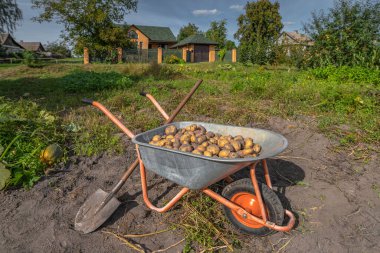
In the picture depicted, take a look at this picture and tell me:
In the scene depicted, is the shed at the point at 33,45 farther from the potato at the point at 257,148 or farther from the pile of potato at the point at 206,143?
the potato at the point at 257,148

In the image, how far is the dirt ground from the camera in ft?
6.10

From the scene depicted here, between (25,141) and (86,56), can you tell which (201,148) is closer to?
(25,141)

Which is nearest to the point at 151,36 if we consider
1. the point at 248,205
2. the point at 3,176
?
the point at 3,176

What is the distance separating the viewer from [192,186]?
5.84 ft

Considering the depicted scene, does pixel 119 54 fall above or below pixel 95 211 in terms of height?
above

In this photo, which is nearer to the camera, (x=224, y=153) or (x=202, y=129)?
(x=224, y=153)

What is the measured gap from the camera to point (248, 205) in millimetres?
1907

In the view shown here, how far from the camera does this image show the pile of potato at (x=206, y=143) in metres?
1.87

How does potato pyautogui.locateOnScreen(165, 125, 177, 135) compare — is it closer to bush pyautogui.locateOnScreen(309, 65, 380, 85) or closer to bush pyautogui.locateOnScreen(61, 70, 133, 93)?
bush pyautogui.locateOnScreen(61, 70, 133, 93)

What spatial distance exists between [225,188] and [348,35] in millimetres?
9931

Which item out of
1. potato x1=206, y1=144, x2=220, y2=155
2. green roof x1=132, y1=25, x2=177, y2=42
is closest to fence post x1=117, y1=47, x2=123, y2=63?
green roof x1=132, y1=25, x2=177, y2=42

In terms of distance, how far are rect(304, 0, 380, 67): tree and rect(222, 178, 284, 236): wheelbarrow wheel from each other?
876 cm

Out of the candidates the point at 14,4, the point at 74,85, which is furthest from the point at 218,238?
the point at 14,4

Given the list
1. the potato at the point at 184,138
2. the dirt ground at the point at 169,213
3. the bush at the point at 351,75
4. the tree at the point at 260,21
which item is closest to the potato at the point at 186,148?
the potato at the point at 184,138
